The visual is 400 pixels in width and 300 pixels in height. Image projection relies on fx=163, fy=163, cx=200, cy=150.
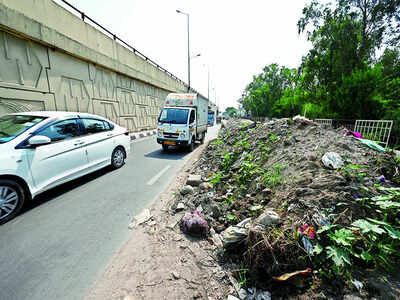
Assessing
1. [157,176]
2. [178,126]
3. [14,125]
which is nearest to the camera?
[14,125]

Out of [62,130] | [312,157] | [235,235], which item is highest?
[62,130]

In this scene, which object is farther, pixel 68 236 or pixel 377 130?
pixel 377 130

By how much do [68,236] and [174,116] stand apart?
610 centimetres

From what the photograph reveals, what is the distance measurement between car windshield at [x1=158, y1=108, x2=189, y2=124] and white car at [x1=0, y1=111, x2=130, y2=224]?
3.39m

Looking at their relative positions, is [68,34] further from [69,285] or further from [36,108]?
[69,285]

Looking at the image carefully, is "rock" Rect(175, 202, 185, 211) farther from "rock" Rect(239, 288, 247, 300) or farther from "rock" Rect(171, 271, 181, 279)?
"rock" Rect(239, 288, 247, 300)

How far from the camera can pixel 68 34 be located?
25.6 feet

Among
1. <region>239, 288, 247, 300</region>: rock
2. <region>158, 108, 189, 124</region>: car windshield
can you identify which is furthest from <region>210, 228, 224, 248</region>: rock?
<region>158, 108, 189, 124</region>: car windshield

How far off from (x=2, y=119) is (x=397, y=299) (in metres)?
6.25

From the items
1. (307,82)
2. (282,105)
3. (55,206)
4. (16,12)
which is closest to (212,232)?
(55,206)

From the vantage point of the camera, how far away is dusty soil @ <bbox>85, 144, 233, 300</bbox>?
5.13ft

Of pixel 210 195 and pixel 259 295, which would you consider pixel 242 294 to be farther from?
pixel 210 195

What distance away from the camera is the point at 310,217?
6.27 feet

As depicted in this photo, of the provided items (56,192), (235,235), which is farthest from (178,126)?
(235,235)
